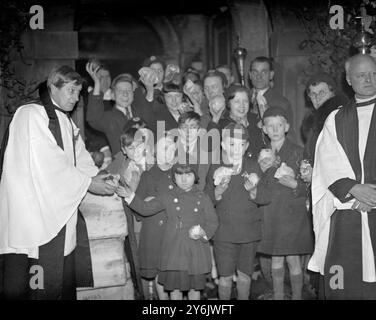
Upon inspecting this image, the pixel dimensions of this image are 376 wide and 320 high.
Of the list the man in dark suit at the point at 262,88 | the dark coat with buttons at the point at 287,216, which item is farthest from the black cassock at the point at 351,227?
the man in dark suit at the point at 262,88

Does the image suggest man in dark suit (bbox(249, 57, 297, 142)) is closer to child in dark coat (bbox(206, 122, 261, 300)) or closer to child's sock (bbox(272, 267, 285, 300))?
child in dark coat (bbox(206, 122, 261, 300))

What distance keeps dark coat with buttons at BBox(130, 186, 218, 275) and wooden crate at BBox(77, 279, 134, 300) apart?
355 mm

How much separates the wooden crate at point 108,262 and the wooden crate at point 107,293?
0.06m

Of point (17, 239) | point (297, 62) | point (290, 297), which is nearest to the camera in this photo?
point (17, 239)

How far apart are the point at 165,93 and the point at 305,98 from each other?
80.2 inches

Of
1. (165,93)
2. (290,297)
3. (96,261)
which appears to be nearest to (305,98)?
(165,93)

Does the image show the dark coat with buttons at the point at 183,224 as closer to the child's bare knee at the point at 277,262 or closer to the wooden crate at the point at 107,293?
the wooden crate at the point at 107,293

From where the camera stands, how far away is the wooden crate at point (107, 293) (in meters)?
3.68

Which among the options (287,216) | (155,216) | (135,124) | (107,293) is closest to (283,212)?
(287,216)

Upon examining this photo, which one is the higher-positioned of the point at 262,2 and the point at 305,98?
the point at 262,2

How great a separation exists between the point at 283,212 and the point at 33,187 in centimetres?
190

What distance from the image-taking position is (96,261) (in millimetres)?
3633

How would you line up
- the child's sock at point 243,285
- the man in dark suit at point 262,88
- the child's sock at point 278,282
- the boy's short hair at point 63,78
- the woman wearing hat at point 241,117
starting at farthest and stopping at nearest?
the man in dark suit at point 262,88, the woman wearing hat at point 241,117, the child's sock at point 278,282, the child's sock at point 243,285, the boy's short hair at point 63,78

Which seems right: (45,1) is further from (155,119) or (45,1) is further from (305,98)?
(305,98)
